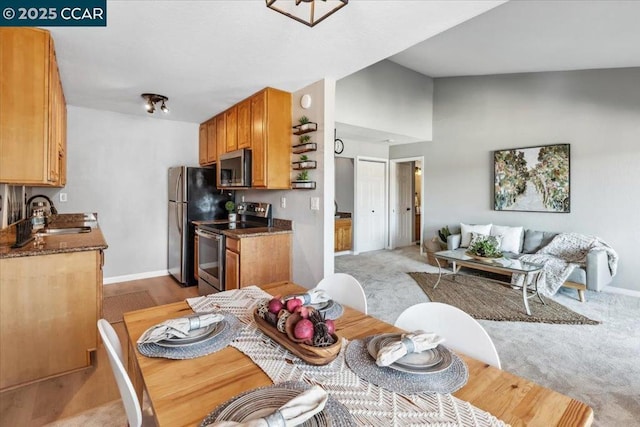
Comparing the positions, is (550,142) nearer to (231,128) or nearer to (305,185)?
(305,185)

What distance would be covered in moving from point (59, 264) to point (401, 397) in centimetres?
234

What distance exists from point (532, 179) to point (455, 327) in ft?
15.0

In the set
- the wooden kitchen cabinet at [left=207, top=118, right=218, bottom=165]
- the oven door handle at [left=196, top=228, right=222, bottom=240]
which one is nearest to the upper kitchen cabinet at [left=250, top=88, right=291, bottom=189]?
the oven door handle at [left=196, top=228, right=222, bottom=240]

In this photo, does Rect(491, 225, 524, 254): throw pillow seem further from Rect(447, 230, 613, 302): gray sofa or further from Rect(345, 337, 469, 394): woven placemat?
Rect(345, 337, 469, 394): woven placemat

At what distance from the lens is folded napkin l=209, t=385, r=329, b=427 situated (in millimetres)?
638

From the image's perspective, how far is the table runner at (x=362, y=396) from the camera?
733 mm

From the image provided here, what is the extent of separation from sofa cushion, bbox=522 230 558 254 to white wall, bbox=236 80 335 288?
11.1ft

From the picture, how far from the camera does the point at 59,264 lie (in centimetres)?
208

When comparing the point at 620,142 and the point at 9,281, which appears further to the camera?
the point at 620,142

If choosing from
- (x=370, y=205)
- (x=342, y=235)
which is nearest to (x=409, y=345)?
(x=342, y=235)

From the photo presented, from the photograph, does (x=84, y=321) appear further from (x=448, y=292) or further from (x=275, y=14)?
(x=448, y=292)

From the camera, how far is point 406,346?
37.6 inches

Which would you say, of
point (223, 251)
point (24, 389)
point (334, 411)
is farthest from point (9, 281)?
point (334, 411)

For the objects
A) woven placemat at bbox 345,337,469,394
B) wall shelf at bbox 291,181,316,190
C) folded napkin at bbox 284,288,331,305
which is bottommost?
woven placemat at bbox 345,337,469,394
